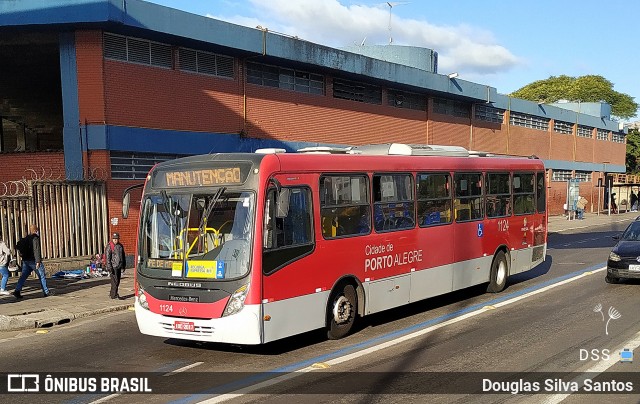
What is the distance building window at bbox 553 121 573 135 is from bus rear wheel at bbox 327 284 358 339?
51.3 metres

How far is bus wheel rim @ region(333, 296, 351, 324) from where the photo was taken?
407 inches

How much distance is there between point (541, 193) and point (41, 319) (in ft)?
43.1

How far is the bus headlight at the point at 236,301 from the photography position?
8.80m

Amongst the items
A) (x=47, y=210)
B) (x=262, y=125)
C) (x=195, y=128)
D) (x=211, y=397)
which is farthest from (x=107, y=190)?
(x=211, y=397)

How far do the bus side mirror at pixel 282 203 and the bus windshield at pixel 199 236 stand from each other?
37 cm

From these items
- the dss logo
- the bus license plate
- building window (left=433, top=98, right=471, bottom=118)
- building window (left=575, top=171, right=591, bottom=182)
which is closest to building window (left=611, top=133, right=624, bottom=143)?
building window (left=575, top=171, right=591, bottom=182)

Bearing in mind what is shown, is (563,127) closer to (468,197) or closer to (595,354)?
(468,197)

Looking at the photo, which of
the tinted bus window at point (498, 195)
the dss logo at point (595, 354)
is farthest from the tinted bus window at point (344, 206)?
the tinted bus window at point (498, 195)

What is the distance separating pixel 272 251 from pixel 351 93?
23.8 metres

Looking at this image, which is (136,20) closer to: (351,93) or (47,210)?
(47,210)

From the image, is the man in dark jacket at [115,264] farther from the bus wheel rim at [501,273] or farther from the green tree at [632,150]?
the green tree at [632,150]

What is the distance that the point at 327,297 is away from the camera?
10.1 metres

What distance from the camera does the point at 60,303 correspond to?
48.9ft

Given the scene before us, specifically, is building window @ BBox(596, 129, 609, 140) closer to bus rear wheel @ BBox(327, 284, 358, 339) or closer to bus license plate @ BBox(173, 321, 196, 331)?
bus rear wheel @ BBox(327, 284, 358, 339)
